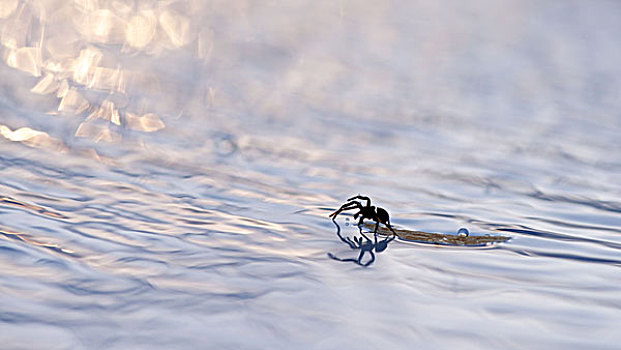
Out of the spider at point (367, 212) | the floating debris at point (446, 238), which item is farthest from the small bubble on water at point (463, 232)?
the spider at point (367, 212)

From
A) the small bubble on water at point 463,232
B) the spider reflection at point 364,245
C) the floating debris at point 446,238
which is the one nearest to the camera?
the spider reflection at point 364,245

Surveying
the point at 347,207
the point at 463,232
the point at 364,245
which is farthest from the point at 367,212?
the point at 463,232

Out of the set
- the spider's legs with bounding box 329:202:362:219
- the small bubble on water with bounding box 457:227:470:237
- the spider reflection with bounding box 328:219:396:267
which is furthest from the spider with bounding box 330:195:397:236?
the small bubble on water with bounding box 457:227:470:237

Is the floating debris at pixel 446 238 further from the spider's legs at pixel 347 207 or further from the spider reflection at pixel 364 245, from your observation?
the spider's legs at pixel 347 207

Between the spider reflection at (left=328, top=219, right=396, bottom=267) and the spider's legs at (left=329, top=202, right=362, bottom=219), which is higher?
the spider's legs at (left=329, top=202, right=362, bottom=219)

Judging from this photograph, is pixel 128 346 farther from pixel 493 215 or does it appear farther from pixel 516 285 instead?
pixel 493 215

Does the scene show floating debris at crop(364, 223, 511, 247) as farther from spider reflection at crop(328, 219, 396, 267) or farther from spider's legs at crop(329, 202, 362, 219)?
spider's legs at crop(329, 202, 362, 219)

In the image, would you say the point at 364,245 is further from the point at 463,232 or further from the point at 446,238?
the point at 463,232

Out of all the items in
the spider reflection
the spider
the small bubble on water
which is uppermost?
the spider
